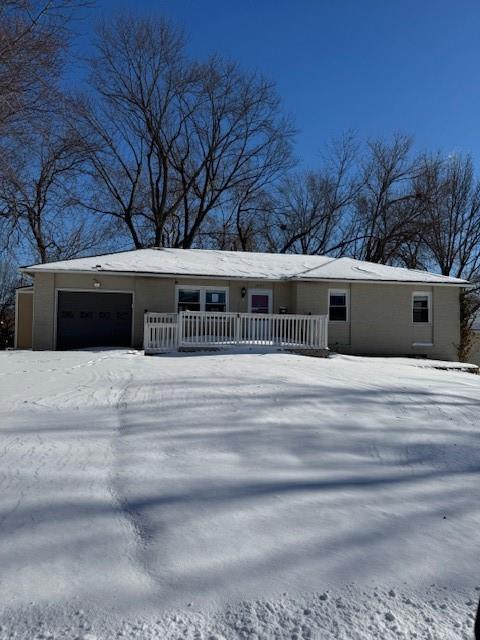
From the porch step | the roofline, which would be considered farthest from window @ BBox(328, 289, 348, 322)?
the porch step

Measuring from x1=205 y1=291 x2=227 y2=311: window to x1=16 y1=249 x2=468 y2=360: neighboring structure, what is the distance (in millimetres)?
36

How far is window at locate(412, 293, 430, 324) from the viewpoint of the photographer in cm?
1856

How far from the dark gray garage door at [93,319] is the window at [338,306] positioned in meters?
7.25

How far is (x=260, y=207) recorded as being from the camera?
113ft

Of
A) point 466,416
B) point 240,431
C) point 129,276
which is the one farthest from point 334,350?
point 240,431

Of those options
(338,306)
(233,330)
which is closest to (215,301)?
(233,330)

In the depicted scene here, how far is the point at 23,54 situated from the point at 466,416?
330 inches

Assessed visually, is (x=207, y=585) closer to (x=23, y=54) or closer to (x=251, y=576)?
(x=251, y=576)

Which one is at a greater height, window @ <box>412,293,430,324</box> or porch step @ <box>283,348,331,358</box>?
window @ <box>412,293,430,324</box>

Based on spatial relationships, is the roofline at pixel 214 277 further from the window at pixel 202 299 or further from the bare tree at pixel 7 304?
the bare tree at pixel 7 304

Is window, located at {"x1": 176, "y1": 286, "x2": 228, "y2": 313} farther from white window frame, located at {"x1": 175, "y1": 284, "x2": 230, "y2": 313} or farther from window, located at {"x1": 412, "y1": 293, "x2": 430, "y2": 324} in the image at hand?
window, located at {"x1": 412, "y1": 293, "x2": 430, "y2": 324}

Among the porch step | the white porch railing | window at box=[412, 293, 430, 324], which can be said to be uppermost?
window at box=[412, 293, 430, 324]

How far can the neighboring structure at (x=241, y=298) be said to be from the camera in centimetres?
1652

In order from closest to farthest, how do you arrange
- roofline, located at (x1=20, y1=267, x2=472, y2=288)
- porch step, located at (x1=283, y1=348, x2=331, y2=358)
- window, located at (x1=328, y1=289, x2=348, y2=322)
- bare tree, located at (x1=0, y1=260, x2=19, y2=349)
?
porch step, located at (x1=283, y1=348, x2=331, y2=358) → roofline, located at (x1=20, y1=267, x2=472, y2=288) → window, located at (x1=328, y1=289, x2=348, y2=322) → bare tree, located at (x1=0, y1=260, x2=19, y2=349)
